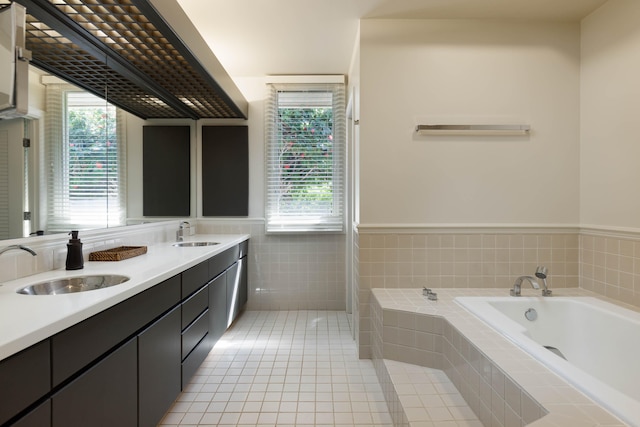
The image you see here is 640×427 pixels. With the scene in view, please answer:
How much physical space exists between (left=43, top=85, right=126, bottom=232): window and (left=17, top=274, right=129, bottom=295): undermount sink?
1.12 feet

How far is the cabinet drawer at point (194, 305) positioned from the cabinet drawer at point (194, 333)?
38mm

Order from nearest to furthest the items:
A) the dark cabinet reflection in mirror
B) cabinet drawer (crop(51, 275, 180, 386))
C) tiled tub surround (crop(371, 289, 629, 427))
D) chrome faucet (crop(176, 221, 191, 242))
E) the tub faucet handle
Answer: cabinet drawer (crop(51, 275, 180, 386))
tiled tub surround (crop(371, 289, 629, 427))
the tub faucet handle
the dark cabinet reflection in mirror
chrome faucet (crop(176, 221, 191, 242))

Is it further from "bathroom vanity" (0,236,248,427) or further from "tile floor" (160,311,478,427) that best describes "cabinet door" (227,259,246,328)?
"bathroom vanity" (0,236,248,427)

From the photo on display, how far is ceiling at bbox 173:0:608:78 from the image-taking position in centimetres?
225

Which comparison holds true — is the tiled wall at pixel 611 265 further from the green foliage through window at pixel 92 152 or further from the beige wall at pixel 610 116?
the green foliage through window at pixel 92 152

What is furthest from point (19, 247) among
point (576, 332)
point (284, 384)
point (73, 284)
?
point (576, 332)

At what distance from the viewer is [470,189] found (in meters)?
2.45

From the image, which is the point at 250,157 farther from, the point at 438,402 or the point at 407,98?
the point at 438,402

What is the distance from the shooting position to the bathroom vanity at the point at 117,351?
0.83m

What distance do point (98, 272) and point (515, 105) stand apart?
9.32ft

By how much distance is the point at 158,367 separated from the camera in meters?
1.47

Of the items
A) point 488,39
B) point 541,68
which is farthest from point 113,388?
point 541,68

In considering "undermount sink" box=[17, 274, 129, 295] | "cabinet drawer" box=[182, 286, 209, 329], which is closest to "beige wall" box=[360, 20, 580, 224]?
"cabinet drawer" box=[182, 286, 209, 329]

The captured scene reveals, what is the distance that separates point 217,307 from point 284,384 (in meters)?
0.73
